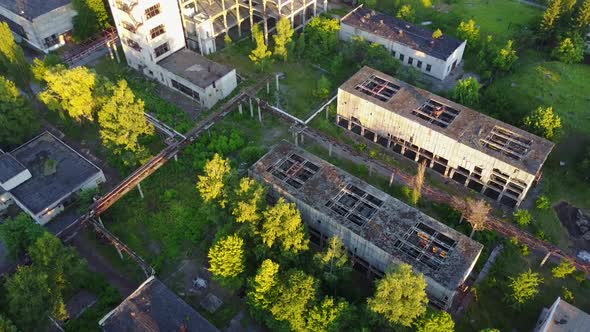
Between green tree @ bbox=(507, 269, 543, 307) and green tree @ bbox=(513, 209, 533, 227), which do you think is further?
green tree @ bbox=(513, 209, 533, 227)

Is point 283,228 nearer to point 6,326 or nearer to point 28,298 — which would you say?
point 28,298

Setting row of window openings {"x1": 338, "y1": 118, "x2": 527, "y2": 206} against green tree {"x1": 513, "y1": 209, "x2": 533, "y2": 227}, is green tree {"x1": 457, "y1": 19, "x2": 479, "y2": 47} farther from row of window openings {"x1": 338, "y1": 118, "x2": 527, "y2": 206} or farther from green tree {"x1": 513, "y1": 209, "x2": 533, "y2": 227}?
green tree {"x1": 513, "y1": 209, "x2": 533, "y2": 227}

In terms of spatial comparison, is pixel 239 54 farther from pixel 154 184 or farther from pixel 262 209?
pixel 262 209

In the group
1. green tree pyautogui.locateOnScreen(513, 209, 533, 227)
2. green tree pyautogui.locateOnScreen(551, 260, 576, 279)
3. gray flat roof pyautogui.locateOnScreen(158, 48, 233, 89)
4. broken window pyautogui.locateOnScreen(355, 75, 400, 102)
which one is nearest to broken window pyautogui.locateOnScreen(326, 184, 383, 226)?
broken window pyautogui.locateOnScreen(355, 75, 400, 102)

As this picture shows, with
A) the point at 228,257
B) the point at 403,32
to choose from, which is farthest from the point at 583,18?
the point at 228,257

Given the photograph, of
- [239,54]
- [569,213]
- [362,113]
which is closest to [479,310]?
[569,213]

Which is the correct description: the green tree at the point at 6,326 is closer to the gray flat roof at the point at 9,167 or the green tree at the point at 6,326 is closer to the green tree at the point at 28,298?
the green tree at the point at 28,298
